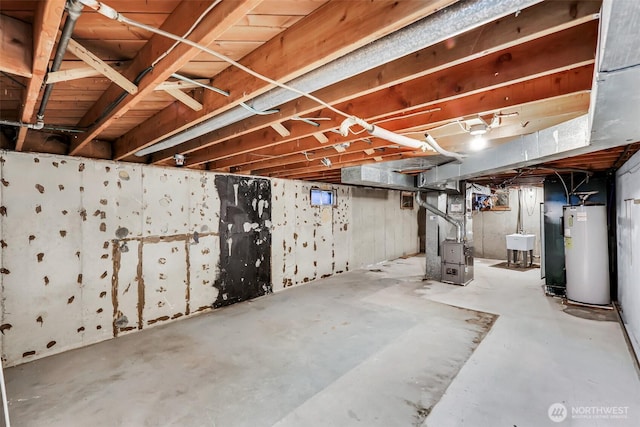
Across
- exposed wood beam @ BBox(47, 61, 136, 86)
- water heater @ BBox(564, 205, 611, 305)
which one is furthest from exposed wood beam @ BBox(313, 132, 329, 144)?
water heater @ BBox(564, 205, 611, 305)

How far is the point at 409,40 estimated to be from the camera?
1.07 m

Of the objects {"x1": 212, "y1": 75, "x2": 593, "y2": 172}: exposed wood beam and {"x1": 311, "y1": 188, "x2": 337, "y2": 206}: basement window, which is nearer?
{"x1": 212, "y1": 75, "x2": 593, "y2": 172}: exposed wood beam

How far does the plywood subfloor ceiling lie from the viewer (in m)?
1.06

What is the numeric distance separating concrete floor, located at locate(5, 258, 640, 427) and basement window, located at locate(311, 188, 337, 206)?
2.34 m

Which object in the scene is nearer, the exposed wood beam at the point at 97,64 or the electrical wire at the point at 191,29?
the electrical wire at the point at 191,29

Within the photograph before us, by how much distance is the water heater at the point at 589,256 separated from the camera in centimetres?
408

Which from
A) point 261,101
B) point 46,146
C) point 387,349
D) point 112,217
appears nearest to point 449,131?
point 261,101

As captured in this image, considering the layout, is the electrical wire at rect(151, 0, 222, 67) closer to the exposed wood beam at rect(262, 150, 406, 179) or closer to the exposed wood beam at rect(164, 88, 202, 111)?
the exposed wood beam at rect(164, 88, 202, 111)

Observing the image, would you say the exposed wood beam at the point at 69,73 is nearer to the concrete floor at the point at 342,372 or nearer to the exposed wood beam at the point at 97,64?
the exposed wood beam at the point at 97,64

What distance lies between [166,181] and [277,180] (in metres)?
1.82

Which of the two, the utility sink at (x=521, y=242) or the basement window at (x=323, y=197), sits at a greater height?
the basement window at (x=323, y=197)

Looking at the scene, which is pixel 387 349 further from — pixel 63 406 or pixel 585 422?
pixel 63 406

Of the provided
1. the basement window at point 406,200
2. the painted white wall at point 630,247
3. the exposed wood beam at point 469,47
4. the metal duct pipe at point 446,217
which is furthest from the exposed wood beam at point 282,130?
the basement window at point 406,200

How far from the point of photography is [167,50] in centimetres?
124
